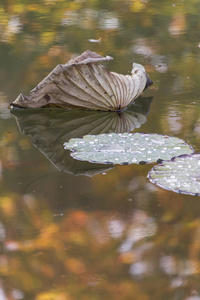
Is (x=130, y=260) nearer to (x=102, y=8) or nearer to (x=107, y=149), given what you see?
(x=107, y=149)

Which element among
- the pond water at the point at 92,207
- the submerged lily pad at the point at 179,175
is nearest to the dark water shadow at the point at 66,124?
the pond water at the point at 92,207

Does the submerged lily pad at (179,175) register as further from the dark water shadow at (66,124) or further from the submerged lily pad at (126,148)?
the dark water shadow at (66,124)

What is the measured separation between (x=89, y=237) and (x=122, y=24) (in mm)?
3462

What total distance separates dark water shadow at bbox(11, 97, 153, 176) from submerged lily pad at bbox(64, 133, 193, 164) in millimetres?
50

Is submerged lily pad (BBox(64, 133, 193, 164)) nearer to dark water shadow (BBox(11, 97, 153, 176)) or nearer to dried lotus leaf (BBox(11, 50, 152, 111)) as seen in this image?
dark water shadow (BBox(11, 97, 153, 176))

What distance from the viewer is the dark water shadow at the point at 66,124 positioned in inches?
92.7

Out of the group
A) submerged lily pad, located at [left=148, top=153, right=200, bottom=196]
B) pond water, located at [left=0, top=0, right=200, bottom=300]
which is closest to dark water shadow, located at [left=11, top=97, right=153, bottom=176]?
pond water, located at [left=0, top=0, right=200, bottom=300]

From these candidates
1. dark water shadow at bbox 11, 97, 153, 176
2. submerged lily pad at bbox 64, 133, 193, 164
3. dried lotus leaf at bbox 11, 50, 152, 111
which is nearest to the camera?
submerged lily pad at bbox 64, 133, 193, 164

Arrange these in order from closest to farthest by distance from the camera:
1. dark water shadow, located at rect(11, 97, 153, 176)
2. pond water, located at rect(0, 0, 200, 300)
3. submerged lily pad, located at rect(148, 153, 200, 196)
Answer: pond water, located at rect(0, 0, 200, 300) < submerged lily pad, located at rect(148, 153, 200, 196) < dark water shadow, located at rect(11, 97, 153, 176)

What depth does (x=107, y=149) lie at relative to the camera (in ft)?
7.34

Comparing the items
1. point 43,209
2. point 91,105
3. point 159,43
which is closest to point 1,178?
point 43,209

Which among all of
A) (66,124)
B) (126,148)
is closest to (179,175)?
(126,148)

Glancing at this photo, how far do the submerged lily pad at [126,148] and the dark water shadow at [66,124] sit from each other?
2.0 inches

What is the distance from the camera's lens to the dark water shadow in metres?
2.35
